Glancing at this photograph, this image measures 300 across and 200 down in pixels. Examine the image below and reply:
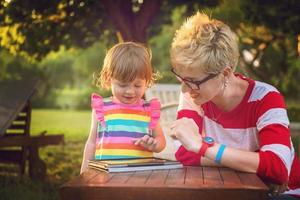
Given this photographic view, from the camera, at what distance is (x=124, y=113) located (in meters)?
3.16

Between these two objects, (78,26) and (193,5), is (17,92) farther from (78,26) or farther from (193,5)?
(193,5)

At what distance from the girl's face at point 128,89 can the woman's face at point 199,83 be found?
2.16 feet

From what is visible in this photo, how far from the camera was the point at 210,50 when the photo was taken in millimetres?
2318

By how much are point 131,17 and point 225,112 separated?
5.44 metres

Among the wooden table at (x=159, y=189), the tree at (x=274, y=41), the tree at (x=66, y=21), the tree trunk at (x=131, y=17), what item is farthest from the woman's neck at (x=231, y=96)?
the tree at (x=274, y=41)

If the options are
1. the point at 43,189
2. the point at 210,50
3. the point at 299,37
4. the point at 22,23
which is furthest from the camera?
the point at 299,37

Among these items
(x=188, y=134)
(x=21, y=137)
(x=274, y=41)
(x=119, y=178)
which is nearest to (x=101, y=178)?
(x=119, y=178)

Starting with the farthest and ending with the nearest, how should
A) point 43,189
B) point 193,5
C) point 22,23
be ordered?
1. point 193,5
2. point 22,23
3. point 43,189

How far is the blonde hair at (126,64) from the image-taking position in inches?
117

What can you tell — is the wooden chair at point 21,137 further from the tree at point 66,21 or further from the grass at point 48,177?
the tree at point 66,21

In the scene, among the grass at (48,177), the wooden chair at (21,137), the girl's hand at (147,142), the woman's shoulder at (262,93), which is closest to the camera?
the woman's shoulder at (262,93)

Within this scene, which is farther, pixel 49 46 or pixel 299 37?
pixel 299 37

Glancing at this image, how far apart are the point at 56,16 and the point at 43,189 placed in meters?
3.04

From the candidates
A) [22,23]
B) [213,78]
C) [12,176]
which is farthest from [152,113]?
[22,23]
